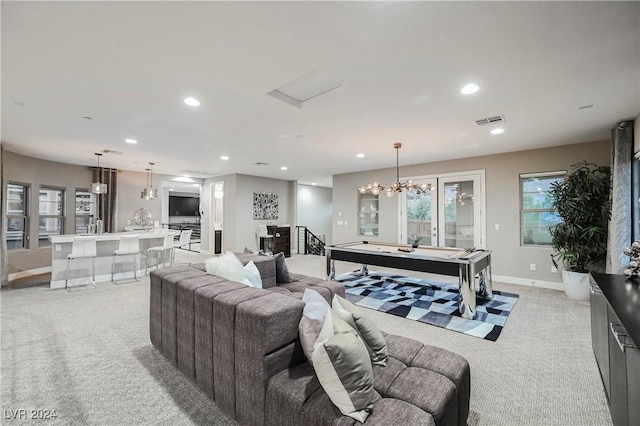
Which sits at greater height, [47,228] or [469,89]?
[469,89]

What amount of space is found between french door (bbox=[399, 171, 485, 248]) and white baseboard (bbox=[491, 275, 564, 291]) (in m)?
0.73

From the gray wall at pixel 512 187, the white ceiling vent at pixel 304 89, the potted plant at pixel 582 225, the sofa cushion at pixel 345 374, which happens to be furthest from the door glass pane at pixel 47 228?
the potted plant at pixel 582 225

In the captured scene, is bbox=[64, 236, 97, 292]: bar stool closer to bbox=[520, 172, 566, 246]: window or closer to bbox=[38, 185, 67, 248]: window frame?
bbox=[38, 185, 67, 248]: window frame

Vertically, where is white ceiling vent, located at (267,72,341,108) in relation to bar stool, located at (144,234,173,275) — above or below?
above

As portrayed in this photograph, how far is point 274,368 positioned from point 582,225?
5.41 metres

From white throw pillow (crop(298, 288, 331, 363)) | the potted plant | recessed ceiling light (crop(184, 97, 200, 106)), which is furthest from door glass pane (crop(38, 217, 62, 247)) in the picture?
the potted plant

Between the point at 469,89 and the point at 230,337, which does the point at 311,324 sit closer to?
the point at 230,337

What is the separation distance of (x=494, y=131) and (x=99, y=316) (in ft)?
20.1

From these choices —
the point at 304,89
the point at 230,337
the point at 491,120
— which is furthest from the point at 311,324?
the point at 491,120

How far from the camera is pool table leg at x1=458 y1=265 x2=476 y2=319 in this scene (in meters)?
3.60

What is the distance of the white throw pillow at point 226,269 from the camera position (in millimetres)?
2645

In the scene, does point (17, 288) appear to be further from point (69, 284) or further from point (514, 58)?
point (514, 58)

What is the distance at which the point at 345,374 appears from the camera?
1322mm

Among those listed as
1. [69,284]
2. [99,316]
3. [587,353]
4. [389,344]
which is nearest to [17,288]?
[69,284]
